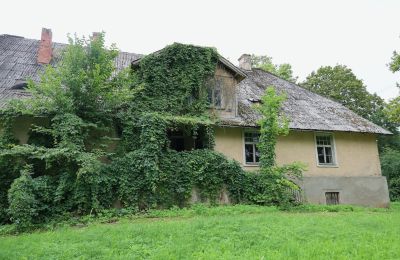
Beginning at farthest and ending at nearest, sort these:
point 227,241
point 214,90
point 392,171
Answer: point 392,171 < point 214,90 < point 227,241

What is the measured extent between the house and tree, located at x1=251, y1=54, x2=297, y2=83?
1460 cm

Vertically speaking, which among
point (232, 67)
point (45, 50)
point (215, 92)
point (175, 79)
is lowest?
point (215, 92)

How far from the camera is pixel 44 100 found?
42.0ft

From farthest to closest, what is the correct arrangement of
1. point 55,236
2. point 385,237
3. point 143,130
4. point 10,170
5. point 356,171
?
point 356,171 < point 143,130 < point 10,170 < point 55,236 < point 385,237

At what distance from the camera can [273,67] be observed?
3419 cm

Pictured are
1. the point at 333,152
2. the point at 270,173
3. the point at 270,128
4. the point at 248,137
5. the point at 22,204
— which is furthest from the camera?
the point at 333,152

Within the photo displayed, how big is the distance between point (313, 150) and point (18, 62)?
15.8 metres

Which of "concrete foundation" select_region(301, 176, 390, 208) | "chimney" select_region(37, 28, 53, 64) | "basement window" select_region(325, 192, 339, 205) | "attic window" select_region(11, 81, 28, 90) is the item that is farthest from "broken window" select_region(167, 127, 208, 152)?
"chimney" select_region(37, 28, 53, 64)

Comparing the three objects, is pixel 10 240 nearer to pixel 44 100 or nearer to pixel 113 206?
pixel 113 206

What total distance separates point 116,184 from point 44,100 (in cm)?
423

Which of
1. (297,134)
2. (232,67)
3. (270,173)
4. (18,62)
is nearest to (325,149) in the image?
(297,134)

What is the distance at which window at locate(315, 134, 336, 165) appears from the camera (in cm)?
1752

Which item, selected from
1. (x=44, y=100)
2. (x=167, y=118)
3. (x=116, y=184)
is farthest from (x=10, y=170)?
(x=167, y=118)

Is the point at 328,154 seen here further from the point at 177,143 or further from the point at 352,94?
the point at 352,94
